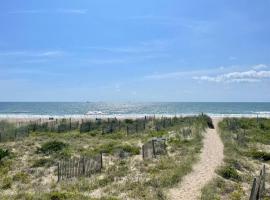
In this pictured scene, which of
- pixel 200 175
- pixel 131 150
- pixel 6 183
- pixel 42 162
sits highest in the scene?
pixel 131 150

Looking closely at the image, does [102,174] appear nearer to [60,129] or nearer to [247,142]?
[247,142]

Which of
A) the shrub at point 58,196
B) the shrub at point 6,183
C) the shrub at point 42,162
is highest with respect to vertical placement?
the shrub at point 42,162

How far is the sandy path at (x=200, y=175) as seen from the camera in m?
18.3

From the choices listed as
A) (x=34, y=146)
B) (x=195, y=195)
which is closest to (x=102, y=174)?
(x=195, y=195)

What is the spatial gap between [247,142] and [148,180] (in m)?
20.0

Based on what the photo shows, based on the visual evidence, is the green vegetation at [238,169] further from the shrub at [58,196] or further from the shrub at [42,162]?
the shrub at [42,162]

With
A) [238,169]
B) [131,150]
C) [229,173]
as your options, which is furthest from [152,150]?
[229,173]

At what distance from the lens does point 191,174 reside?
73.0 feet

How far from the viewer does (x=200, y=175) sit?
72.5 ft

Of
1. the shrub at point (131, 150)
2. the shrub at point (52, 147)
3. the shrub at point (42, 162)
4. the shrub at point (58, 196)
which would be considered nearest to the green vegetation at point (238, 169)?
the shrub at point (58, 196)

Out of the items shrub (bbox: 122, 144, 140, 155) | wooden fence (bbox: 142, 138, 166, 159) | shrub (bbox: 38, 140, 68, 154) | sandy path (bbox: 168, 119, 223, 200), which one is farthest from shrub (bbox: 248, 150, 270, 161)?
shrub (bbox: 38, 140, 68, 154)

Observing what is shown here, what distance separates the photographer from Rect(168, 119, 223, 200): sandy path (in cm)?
1831

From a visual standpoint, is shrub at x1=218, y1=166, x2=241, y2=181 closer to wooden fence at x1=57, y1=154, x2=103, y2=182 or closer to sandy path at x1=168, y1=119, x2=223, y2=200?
sandy path at x1=168, y1=119, x2=223, y2=200

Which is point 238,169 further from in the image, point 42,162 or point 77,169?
point 42,162
